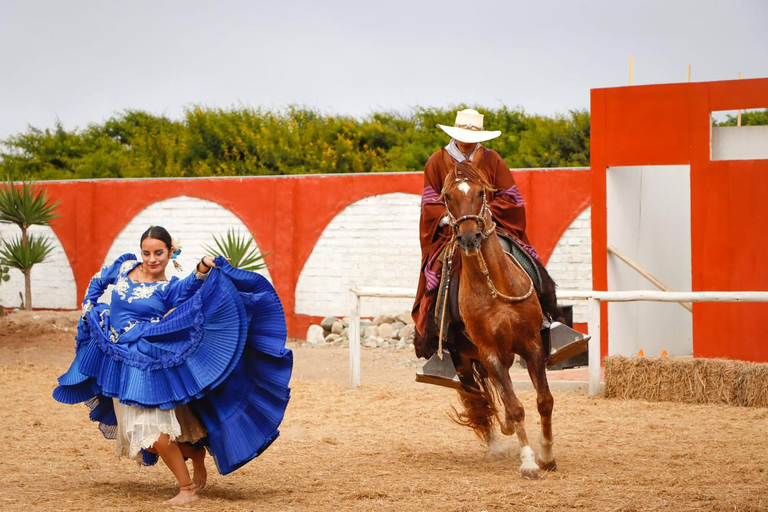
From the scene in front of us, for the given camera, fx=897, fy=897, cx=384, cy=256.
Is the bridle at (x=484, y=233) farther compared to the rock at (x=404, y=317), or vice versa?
the rock at (x=404, y=317)

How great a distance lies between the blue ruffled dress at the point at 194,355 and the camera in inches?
207

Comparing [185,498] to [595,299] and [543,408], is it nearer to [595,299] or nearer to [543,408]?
[543,408]

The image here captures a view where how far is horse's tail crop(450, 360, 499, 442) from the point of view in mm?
7059

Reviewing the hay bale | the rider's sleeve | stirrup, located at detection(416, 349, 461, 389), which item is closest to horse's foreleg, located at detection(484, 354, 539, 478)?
stirrup, located at detection(416, 349, 461, 389)

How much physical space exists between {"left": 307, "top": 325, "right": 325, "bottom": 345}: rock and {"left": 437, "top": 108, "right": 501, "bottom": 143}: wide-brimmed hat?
898 cm

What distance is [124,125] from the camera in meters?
35.1

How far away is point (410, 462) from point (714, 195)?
5.79 meters

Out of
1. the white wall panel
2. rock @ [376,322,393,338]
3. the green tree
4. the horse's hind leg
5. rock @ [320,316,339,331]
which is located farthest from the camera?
the green tree

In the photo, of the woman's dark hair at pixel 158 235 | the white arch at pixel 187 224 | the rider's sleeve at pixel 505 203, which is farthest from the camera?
the white arch at pixel 187 224

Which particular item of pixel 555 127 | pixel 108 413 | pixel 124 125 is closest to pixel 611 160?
pixel 108 413

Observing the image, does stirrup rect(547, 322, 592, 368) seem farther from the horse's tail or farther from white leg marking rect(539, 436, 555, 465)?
white leg marking rect(539, 436, 555, 465)

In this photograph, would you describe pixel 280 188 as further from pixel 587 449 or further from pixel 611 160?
pixel 587 449

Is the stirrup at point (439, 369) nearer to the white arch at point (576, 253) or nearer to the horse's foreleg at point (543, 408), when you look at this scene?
the horse's foreleg at point (543, 408)

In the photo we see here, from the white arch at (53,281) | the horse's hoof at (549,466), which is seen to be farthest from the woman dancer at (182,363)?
the white arch at (53,281)
